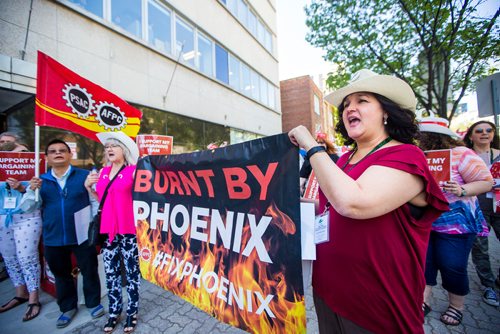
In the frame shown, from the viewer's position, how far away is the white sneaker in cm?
281

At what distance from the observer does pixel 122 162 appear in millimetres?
2865

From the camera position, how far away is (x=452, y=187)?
2.30 meters

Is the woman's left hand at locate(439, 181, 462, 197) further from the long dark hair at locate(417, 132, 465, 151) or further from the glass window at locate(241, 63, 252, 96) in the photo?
the glass window at locate(241, 63, 252, 96)

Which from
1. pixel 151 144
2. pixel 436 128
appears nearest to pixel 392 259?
pixel 436 128

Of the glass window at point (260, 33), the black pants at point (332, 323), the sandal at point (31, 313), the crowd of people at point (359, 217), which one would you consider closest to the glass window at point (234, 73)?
the glass window at point (260, 33)

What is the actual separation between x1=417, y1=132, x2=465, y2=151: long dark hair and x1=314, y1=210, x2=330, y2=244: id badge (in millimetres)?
1863

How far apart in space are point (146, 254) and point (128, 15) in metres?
7.55

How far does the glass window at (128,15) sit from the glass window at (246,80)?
6.45m

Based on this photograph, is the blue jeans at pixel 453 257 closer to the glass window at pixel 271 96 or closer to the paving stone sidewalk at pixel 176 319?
the paving stone sidewalk at pixel 176 319

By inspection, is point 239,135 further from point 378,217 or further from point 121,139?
point 378,217

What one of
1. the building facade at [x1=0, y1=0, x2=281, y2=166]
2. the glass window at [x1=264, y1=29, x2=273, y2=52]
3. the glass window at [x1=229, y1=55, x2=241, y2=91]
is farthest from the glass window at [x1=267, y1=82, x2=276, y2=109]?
the glass window at [x1=229, y1=55, x2=241, y2=91]

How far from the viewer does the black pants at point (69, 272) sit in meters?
2.87

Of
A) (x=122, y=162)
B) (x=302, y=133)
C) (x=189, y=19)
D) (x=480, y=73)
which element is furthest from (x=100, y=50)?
(x=480, y=73)

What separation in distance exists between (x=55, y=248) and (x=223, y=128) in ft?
29.3
